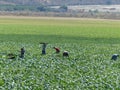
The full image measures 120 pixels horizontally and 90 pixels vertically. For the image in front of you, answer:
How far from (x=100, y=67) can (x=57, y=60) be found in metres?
3.03

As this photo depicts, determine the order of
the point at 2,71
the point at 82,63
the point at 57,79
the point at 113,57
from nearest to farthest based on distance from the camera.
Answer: the point at 57,79 → the point at 2,71 → the point at 82,63 → the point at 113,57

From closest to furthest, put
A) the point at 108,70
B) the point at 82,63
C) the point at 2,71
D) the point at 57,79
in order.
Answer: the point at 57,79 → the point at 2,71 → the point at 108,70 → the point at 82,63

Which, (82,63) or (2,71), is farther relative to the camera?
(82,63)

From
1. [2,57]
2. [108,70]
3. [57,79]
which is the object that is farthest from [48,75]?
[2,57]

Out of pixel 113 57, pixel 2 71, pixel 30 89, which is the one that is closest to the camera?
pixel 30 89

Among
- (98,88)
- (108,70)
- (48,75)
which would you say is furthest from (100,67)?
(98,88)

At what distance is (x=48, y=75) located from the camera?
2219 centimetres

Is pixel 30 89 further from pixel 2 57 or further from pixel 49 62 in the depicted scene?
pixel 2 57

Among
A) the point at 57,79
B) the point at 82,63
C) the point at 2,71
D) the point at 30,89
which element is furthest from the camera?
the point at 82,63

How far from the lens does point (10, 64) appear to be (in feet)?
83.3

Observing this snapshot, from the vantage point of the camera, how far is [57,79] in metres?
21.1

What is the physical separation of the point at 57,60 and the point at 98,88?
28.4 feet

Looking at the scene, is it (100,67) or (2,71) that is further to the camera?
(100,67)

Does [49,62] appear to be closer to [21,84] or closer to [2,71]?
[2,71]
